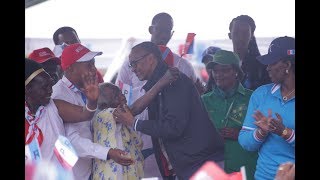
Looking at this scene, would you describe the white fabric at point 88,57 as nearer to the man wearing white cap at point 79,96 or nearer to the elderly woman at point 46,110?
the man wearing white cap at point 79,96

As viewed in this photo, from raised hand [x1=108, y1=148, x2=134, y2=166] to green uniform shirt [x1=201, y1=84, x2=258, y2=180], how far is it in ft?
1.84

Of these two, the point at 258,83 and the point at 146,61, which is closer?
the point at 146,61

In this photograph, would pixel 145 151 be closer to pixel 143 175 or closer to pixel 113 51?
pixel 143 175

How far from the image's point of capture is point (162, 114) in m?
3.45

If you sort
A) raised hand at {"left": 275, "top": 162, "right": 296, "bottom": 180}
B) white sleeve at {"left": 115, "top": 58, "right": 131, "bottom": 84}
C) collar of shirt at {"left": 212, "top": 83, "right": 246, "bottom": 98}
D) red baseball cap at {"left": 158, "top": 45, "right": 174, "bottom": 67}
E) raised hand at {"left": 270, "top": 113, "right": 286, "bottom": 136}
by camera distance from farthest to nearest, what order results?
white sleeve at {"left": 115, "top": 58, "right": 131, "bottom": 84} → red baseball cap at {"left": 158, "top": 45, "right": 174, "bottom": 67} → collar of shirt at {"left": 212, "top": 83, "right": 246, "bottom": 98} → raised hand at {"left": 270, "top": 113, "right": 286, "bottom": 136} → raised hand at {"left": 275, "top": 162, "right": 296, "bottom": 180}

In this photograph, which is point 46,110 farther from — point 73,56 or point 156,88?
point 156,88

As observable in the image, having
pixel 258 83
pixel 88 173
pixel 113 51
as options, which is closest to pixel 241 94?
pixel 258 83

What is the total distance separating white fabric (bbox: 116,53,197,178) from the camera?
370cm

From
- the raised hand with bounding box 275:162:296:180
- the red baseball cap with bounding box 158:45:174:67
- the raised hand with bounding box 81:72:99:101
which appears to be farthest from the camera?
the red baseball cap with bounding box 158:45:174:67

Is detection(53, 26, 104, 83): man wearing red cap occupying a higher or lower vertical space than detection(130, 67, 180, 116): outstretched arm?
higher

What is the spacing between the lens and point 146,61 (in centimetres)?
350

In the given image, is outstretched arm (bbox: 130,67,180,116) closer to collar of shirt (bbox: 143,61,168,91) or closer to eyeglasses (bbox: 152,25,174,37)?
collar of shirt (bbox: 143,61,168,91)

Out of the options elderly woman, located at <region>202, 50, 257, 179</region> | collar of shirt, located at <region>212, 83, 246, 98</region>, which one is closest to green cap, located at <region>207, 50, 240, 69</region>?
elderly woman, located at <region>202, 50, 257, 179</region>
